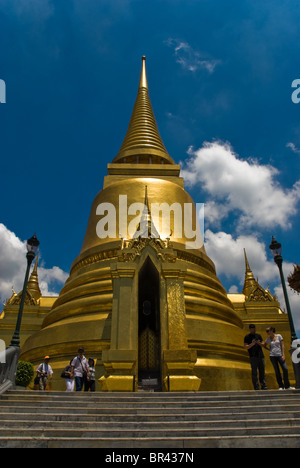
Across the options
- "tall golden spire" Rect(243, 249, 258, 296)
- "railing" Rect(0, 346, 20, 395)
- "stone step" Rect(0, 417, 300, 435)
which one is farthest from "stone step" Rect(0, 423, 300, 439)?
"tall golden spire" Rect(243, 249, 258, 296)

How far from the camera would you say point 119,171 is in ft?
69.2

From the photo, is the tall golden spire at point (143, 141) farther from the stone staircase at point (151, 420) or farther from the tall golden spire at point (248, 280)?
the stone staircase at point (151, 420)

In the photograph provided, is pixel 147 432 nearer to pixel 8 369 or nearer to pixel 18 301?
pixel 8 369

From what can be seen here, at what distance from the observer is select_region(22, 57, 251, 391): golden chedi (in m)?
9.30

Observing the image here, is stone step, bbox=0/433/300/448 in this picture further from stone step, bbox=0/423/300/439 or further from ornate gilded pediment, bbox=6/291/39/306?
ornate gilded pediment, bbox=6/291/39/306

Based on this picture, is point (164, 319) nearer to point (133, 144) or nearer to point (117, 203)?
point (117, 203)

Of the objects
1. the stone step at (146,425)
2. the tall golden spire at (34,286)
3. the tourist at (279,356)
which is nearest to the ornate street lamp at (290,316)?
the tourist at (279,356)

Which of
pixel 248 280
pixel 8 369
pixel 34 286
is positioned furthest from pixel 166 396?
pixel 34 286

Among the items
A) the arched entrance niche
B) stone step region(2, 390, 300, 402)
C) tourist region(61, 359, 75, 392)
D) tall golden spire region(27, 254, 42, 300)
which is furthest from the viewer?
tall golden spire region(27, 254, 42, 300)

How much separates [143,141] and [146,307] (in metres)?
15.8

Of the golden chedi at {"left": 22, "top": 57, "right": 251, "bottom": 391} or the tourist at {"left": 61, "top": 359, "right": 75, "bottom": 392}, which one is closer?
the tourist at {"left": 61, "top": 359, "right": 75, "bottom": 392}

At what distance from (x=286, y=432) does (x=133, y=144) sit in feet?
72.6

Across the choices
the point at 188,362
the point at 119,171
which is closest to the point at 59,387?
the point at 188,362

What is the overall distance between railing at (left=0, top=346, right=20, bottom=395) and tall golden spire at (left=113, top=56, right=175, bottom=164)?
17062 millimetres
